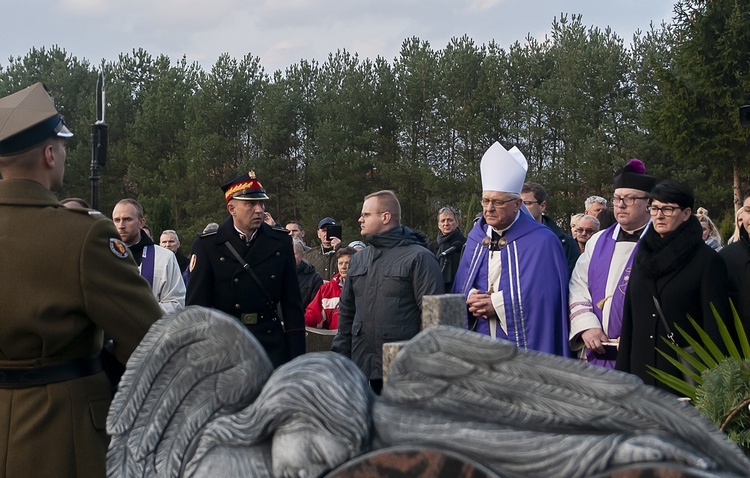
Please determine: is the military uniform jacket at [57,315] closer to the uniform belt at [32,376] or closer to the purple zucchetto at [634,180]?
the uniform belt at [32,376]

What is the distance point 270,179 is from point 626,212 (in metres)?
32.1

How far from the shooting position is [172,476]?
2.05m

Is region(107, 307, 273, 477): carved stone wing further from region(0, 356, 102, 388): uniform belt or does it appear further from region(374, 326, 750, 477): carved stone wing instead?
region(0, 356, 102, 388): uniform belt

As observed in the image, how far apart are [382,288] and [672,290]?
5.89 feet

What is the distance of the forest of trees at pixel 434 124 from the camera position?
85.4ft

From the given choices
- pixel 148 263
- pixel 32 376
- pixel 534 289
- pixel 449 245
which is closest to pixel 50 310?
pixel 32 376

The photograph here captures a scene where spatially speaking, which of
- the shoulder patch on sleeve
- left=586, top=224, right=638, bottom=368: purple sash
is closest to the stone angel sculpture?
the shoulder patch on sleeve

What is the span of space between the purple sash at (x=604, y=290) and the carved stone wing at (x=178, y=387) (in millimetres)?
3047

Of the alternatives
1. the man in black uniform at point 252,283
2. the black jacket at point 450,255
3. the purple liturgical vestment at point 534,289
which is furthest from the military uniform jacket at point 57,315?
the black jacket at point 450,255

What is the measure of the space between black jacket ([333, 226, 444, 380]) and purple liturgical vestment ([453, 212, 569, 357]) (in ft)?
1.98

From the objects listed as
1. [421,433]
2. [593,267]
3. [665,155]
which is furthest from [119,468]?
[665,155]

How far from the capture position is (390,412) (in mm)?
1859

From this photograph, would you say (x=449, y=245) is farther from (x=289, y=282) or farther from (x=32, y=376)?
(x=32, y=376)

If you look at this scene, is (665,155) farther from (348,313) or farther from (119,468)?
(119,468)
